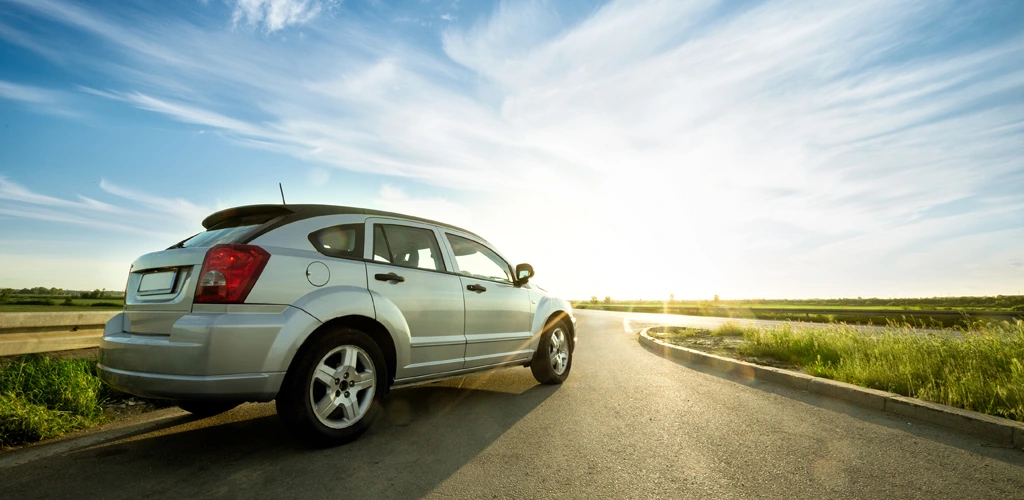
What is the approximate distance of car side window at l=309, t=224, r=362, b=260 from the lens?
416 centimetres

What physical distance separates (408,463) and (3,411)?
3189mm

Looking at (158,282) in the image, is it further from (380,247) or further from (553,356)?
(553,356)

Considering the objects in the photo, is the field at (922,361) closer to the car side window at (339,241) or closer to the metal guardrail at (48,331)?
the car side window at (339,241)

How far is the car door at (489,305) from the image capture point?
17.7 ft

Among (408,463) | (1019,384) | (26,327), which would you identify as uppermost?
(26,327)

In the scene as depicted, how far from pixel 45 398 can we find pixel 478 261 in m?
4.09

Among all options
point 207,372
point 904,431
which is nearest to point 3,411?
point 207,372

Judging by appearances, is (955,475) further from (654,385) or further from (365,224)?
(365,224)

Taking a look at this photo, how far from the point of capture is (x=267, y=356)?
11.9 feet

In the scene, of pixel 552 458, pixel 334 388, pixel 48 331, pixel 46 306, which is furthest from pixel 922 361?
pixel 46 306

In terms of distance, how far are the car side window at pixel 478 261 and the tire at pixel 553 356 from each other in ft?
3.13

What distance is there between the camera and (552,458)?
3.75 m

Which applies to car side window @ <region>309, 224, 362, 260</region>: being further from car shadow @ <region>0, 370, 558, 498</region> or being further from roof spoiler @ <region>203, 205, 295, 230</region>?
car shadow @ <region>0, 370, 558, 498</region>

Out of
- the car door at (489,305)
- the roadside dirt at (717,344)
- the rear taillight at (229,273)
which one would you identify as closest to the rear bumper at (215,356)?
the rear taillight at (229,273)
